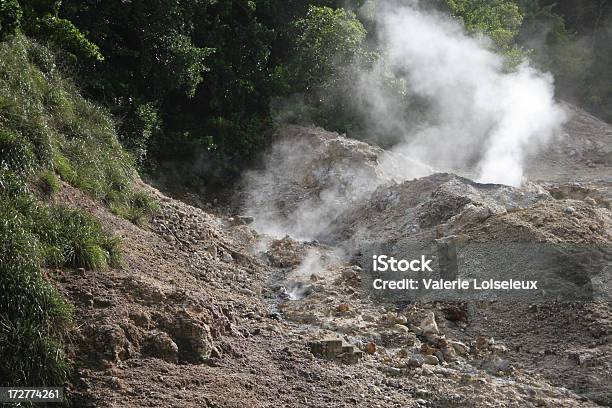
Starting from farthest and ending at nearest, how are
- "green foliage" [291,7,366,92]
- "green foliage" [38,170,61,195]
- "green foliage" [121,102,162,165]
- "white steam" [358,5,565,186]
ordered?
"white steam" [358,5,565,186] → "green foliage" [291,7,366,92] → "green foliage" [121,102,162,165] → "green foliage" [38,170,61,195]

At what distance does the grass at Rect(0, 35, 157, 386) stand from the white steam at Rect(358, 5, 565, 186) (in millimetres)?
6168

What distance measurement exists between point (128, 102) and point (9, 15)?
356 centimetres

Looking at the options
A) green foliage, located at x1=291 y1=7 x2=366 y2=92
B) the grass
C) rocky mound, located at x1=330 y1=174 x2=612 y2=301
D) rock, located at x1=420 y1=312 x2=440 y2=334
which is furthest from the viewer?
green foliage, located at x1=291 y1=7 x2=366 y2=92

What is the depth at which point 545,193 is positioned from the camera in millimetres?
9609

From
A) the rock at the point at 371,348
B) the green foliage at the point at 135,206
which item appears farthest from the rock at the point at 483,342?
the green foliage at the point at 135,206

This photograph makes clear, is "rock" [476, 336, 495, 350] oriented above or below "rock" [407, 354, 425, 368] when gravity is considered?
above

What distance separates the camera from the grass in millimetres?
4570

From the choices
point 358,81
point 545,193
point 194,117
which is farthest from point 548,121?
point 194,117

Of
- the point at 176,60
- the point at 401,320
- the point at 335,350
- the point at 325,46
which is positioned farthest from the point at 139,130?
the point at 335,350

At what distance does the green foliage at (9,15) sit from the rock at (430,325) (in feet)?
17.3

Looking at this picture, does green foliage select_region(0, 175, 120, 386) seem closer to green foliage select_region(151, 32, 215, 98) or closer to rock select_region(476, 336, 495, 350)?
rock select_region(476, 336, 495, 350)

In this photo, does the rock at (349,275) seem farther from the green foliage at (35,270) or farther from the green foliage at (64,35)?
the green foliage at (64,35)

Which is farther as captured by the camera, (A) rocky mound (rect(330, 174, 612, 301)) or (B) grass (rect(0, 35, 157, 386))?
(A) rocky mound (rect(330, 174, 612, 301))

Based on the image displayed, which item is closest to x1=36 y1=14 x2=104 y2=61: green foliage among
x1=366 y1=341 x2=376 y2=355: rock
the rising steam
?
the rising steam
